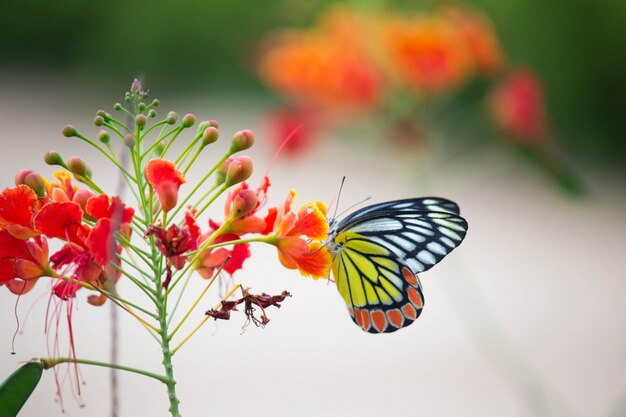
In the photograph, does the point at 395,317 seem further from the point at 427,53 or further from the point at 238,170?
the point at 427,53

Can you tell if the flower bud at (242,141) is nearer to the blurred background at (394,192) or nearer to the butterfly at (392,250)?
the butterfly at (392,250)

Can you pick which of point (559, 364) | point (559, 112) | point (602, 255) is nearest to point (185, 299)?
point (559, 364)

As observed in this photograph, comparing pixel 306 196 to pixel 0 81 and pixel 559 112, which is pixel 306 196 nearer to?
pixel 559 112

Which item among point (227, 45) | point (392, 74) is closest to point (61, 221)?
point (392, 74)

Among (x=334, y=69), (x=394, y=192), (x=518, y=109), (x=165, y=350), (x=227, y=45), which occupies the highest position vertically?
(x=227, y=45)

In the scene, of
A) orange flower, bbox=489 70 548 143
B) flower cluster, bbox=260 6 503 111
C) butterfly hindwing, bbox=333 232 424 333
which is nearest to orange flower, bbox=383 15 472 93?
flower cluster, bbox=260 6 503 111

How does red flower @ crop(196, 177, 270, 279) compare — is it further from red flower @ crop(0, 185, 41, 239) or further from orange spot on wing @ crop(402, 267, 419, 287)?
orange spot on wing @ crop(402, 267, 419, 287)

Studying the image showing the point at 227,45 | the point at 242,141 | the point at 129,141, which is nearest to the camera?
the point at 129,141

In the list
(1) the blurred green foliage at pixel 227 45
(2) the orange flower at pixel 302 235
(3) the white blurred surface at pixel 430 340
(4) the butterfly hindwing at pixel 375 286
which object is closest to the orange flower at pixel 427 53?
(3) the white blurred surface at pixel 430 340
